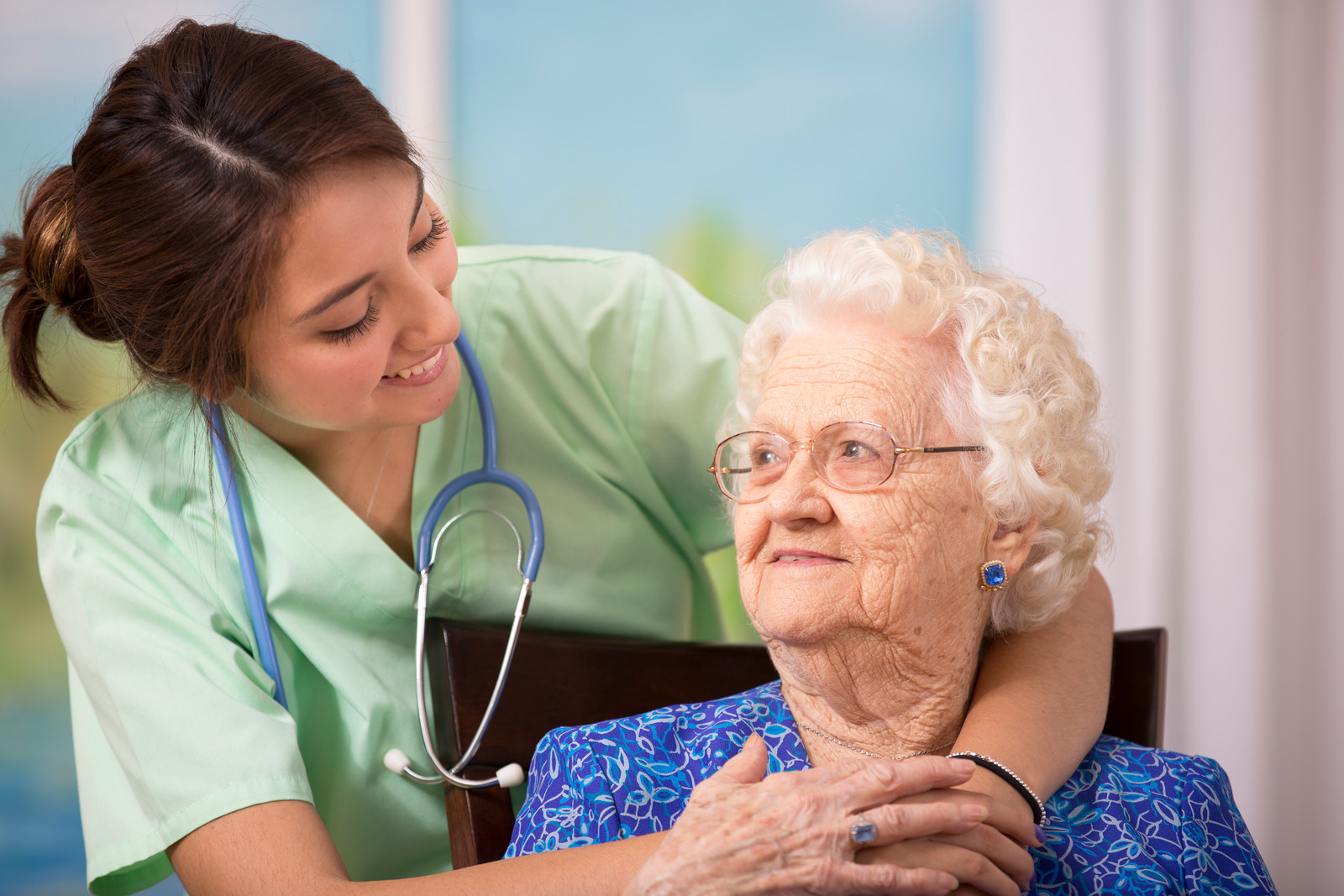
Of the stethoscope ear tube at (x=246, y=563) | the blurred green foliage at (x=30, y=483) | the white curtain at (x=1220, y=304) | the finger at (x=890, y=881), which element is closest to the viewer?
the finger at (x=890, y=881)

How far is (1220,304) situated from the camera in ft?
7.50

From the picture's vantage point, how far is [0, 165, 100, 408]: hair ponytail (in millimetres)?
1214

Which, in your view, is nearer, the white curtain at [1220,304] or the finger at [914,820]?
the finger at [914,820]

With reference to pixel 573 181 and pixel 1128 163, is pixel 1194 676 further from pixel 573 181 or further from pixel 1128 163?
pixel 573 181

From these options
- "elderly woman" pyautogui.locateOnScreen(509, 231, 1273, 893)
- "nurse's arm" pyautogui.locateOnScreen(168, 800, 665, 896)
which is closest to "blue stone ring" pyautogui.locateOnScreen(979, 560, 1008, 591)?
"elderly woman" pyautogui.locateOnScreen(509, 231, 1273, 893)

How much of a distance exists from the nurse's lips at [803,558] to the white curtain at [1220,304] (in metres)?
1.46

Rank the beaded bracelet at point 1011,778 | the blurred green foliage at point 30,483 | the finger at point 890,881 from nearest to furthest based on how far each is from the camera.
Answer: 1. the finger at point 890,881
2. the beaded bracelet at point 1011,778
3. the blurred green foliage at point 30,483

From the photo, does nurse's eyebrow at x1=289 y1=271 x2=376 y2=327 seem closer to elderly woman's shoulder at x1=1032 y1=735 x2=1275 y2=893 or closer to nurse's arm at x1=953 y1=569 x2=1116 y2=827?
nurse's arm at x1=953 y1=569 x2=1116 y2=827

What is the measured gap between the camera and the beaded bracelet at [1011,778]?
108cm

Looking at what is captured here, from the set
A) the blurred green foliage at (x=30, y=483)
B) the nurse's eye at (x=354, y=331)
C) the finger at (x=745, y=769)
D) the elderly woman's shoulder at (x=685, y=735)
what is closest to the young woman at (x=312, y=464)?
the nurse's eye at (x=354, y=331)

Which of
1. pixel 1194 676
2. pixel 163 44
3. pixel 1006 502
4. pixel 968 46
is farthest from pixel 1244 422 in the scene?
pixel 163 44

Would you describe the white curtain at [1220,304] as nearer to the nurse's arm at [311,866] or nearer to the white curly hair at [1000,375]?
the white curly hair at [1000,375]

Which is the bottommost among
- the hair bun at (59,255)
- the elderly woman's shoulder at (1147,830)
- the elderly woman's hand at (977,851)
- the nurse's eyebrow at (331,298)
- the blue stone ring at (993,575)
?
→ the elderly woman's shoulder at (1147,830)

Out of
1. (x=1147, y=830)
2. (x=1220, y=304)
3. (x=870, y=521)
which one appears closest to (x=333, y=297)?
(x=870, y=521)
